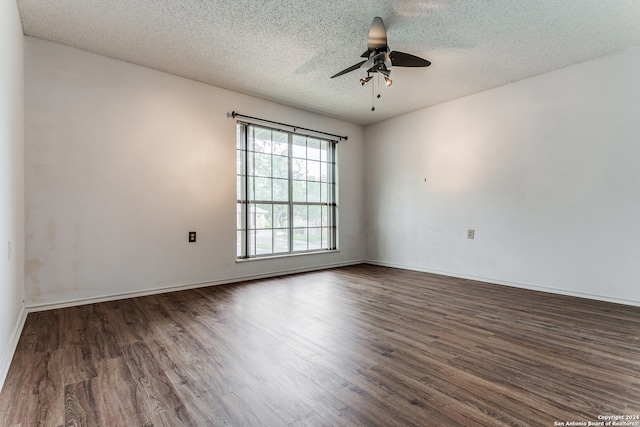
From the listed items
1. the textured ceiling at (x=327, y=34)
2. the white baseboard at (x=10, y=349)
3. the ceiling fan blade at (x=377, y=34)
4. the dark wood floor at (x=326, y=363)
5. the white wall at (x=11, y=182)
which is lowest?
the dark wood floor at (x=326, y=363)

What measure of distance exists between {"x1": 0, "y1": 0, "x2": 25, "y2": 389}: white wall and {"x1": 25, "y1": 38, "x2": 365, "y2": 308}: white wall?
234mm

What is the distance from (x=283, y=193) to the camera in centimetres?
502

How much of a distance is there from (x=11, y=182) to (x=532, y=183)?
17.7ft

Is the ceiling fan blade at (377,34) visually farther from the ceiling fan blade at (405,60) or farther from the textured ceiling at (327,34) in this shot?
the ceiling fan blade at (405,60)

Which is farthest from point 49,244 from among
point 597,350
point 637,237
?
point 637,237

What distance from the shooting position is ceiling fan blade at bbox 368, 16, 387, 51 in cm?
259

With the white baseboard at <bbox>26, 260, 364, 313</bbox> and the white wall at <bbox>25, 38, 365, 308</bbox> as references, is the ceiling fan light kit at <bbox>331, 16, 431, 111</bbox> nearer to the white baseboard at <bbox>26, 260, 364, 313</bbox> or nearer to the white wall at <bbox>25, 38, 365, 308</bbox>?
the white wall at <bbox>25, 38, 365, 308</bbox>

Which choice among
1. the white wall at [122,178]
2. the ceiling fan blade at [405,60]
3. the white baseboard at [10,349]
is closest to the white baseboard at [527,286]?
the white wall at [122,178]

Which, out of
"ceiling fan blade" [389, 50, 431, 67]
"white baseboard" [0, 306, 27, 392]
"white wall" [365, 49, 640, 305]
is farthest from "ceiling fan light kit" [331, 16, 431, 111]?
"white baseboard" [0, 306, 27, 392]

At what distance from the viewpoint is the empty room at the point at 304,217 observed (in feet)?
5.65

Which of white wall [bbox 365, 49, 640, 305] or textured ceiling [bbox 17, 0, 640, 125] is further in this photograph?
white wall [bbox 365, 49, 640, 305]

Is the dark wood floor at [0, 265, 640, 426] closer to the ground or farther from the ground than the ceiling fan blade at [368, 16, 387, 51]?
closer to the ground

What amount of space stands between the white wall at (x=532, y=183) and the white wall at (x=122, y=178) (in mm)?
2850

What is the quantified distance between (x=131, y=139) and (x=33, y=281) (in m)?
1.78
